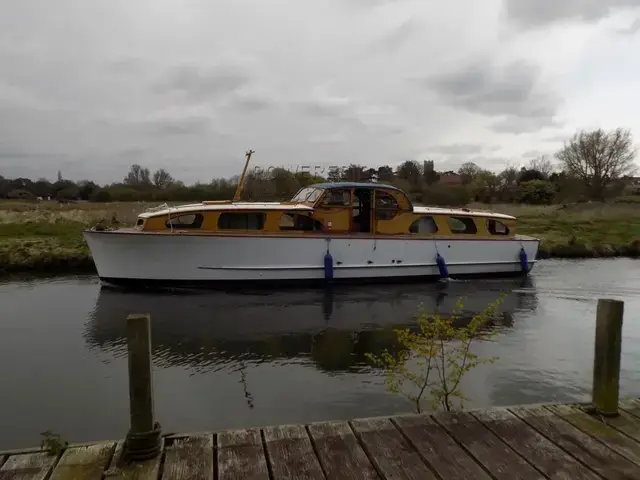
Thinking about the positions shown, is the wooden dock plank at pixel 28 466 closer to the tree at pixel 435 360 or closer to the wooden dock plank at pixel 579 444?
the tree at pixel 435 360

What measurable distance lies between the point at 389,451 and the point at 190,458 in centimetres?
138

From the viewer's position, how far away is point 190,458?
3.60 metres

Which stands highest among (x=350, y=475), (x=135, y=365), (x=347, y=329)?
(x=135, y=365)

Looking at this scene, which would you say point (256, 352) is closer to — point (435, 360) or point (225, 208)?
point (435, 360)

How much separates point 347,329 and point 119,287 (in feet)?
22.6

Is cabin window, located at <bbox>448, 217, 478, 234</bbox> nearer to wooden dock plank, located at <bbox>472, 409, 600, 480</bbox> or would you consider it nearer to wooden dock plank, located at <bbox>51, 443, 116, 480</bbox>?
wooden dock plank, located at <bbox>472, 409, 600, 480</bbox>

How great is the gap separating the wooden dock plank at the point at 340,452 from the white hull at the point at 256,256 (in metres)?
9.91

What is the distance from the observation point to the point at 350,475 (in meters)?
3.43

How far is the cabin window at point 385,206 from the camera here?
49.6 feet

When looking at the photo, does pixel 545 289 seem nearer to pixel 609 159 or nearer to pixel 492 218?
pixel 492 218

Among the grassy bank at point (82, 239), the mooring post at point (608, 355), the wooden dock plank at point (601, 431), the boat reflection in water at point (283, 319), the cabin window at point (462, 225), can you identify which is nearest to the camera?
the wooden dock plank at point (601, 431)

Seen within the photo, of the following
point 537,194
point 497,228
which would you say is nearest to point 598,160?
point 537,194

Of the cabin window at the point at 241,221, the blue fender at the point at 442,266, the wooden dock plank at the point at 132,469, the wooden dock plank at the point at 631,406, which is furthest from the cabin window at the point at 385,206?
the wooden dock plank at the point at 132,469

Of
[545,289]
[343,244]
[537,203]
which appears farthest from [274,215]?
[537,203]
